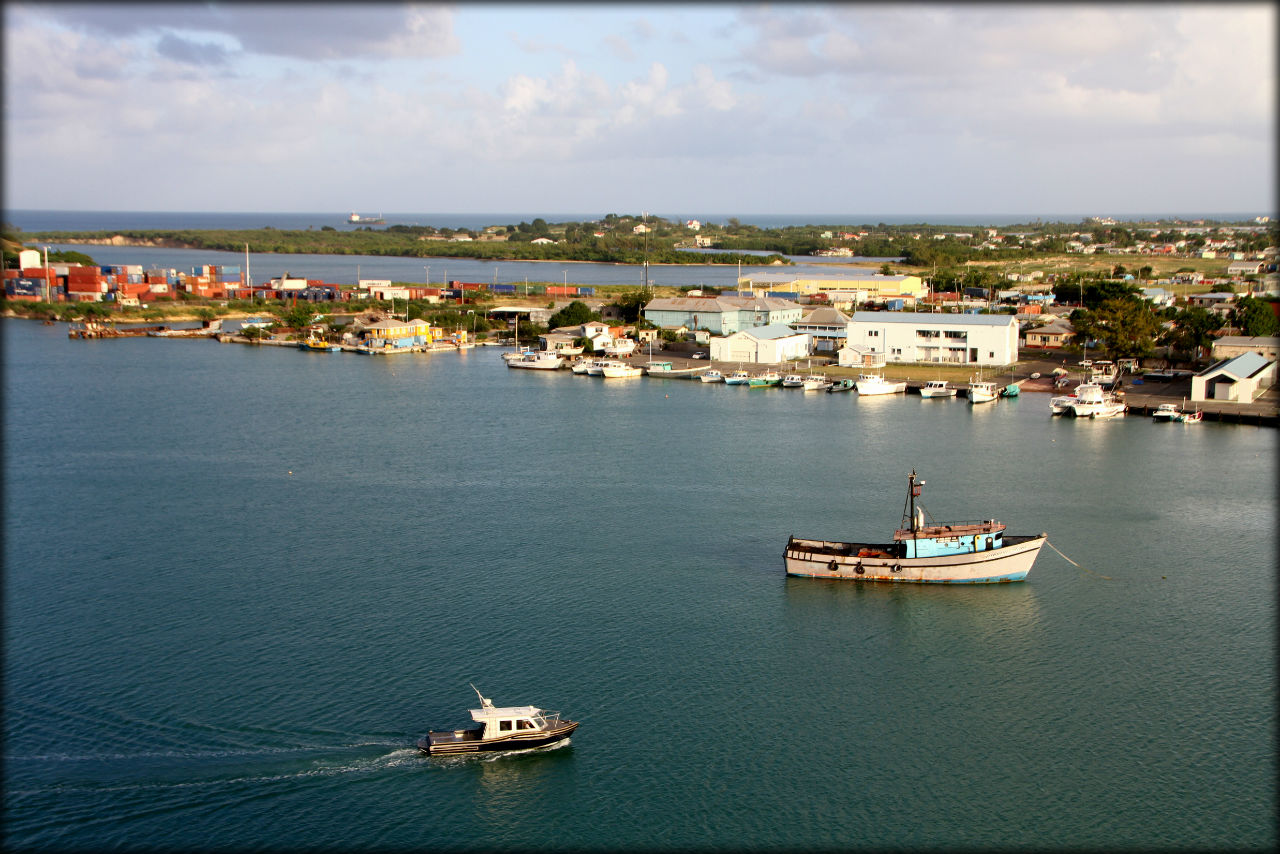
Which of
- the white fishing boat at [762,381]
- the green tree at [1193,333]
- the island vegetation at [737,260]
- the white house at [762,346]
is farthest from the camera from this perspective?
the white house at [762,346]

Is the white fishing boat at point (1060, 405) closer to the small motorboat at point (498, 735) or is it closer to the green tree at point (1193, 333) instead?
the green tree at point (1193, 333)

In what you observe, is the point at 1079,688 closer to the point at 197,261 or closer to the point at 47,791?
the point at 47,791

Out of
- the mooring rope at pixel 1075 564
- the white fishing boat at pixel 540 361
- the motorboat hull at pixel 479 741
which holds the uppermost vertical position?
the white fishing boat at pixel 540 361

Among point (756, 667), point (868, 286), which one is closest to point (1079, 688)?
point (756, 667)

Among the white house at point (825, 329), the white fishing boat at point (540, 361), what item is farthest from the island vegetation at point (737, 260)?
the white house at point (825, 329)

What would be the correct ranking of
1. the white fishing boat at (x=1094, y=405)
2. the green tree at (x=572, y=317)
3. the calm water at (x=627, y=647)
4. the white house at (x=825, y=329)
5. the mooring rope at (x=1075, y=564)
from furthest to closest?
the green tree at (x=572, y=317)
the white house at (x=825, y=329)
the white fishing boat at (x=1094, y=405)
the mooring rope at (x=1075, y=564)
the calm water at (x=627, y=647)

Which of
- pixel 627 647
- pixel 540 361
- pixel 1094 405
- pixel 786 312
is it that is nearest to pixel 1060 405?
pixel 1094 405
